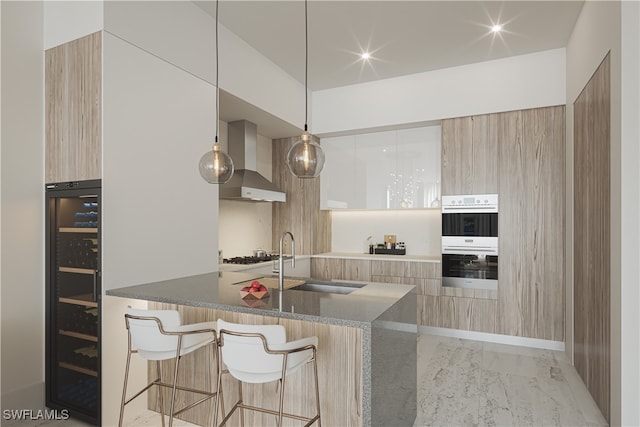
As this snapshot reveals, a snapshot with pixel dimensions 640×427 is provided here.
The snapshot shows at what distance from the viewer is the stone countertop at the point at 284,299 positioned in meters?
1.76

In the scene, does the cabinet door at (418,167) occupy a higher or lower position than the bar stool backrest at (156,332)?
higher

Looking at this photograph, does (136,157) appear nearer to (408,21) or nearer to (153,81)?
(153,81)

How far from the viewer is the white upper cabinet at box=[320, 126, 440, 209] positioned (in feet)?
15.0

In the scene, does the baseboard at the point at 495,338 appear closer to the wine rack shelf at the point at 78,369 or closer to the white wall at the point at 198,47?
the white wall at the point at 198,47

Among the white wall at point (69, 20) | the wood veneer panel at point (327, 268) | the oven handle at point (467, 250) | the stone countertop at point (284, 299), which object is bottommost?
the wood veneer panel at point (327, 268)

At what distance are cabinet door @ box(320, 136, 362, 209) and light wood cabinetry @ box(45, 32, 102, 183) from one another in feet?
10.3

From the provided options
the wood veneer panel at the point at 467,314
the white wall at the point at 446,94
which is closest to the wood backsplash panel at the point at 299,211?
the white wall at the point at 446,94

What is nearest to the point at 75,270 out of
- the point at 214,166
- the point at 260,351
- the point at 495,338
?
the point at 214,166

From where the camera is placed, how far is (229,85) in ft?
11.3

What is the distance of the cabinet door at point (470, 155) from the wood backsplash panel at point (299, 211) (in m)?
1.76

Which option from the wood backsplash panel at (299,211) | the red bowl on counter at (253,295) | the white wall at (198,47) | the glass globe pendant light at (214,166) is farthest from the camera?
the wood backsplash panel at (299,211)

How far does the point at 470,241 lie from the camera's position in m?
4.14

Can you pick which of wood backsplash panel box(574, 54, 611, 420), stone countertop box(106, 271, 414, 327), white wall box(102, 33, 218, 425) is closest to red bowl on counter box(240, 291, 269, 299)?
stone countertop box(106, 271, 414, 327)
